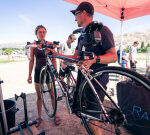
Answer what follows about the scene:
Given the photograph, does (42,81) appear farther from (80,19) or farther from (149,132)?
(149,132)

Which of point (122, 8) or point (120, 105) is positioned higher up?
point (122, 8)

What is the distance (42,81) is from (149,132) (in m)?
2.37

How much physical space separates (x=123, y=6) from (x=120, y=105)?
4.77 metres

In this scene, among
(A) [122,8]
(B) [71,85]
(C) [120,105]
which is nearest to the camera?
(C) [120,105]

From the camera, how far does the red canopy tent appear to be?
444 centimetres

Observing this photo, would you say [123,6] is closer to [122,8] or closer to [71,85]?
[122,8]

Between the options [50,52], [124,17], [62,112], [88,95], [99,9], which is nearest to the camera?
[88,95]

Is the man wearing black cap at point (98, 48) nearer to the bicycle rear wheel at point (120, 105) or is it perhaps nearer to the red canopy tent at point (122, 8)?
the bicycle rear wheel at point (120, 105)

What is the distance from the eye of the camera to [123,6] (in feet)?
15.9

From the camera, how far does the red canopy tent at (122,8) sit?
175 inches

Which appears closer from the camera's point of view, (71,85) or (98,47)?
(98,47)

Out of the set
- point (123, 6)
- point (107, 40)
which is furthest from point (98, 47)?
point (123, 6)

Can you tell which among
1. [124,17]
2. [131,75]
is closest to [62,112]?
[131,75]

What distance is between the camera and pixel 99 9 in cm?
524
